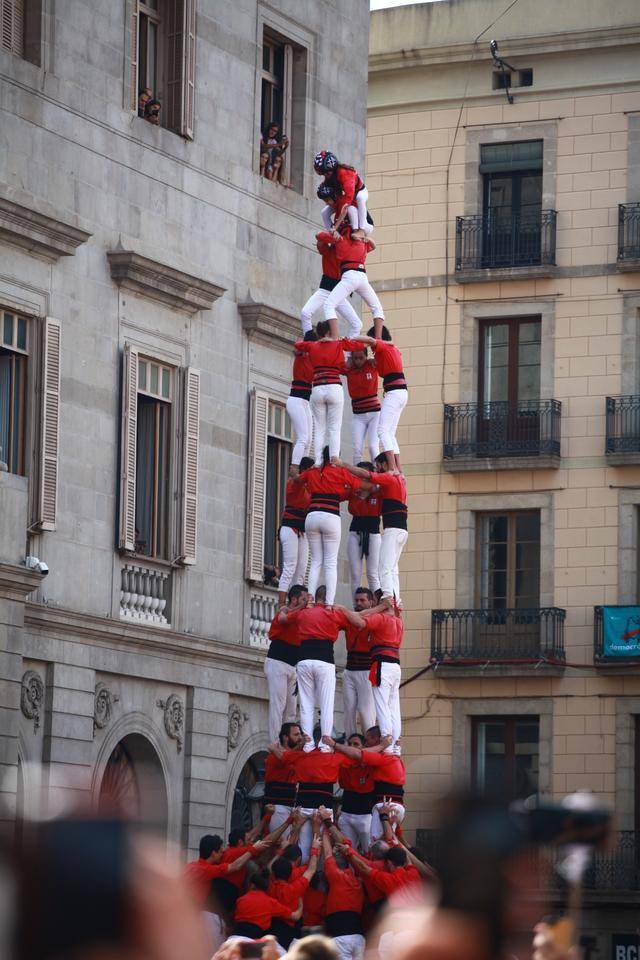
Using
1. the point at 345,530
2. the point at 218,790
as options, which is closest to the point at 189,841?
the point at 218,790

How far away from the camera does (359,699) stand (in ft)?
74.4

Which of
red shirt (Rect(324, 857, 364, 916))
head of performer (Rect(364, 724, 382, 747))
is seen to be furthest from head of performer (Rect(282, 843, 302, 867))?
head of performer (Rect(364, 724, 382, 747))

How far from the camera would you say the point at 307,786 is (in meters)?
21.4

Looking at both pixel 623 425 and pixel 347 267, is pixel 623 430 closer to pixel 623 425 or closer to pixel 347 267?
pixel 623 425

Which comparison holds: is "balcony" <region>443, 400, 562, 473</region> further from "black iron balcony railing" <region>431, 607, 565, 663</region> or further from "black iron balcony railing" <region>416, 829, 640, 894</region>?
"black iron balcony railing" <region>416, 829, 640, 894</region>

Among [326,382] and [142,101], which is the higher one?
[142,101]

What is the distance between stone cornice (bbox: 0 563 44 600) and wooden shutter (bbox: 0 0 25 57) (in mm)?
7020

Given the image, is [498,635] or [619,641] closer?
[619,641]

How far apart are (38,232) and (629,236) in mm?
16204

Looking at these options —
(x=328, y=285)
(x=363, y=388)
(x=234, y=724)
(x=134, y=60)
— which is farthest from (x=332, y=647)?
(x=134, y=60)

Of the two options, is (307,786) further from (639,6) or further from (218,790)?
(639,6)

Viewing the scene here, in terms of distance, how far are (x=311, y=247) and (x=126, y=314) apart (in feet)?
17.6

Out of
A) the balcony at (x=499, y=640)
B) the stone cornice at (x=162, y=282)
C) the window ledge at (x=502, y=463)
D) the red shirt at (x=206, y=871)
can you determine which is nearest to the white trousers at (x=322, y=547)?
the red shirt at (x=206, y=871)

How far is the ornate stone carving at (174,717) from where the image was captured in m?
27.9
